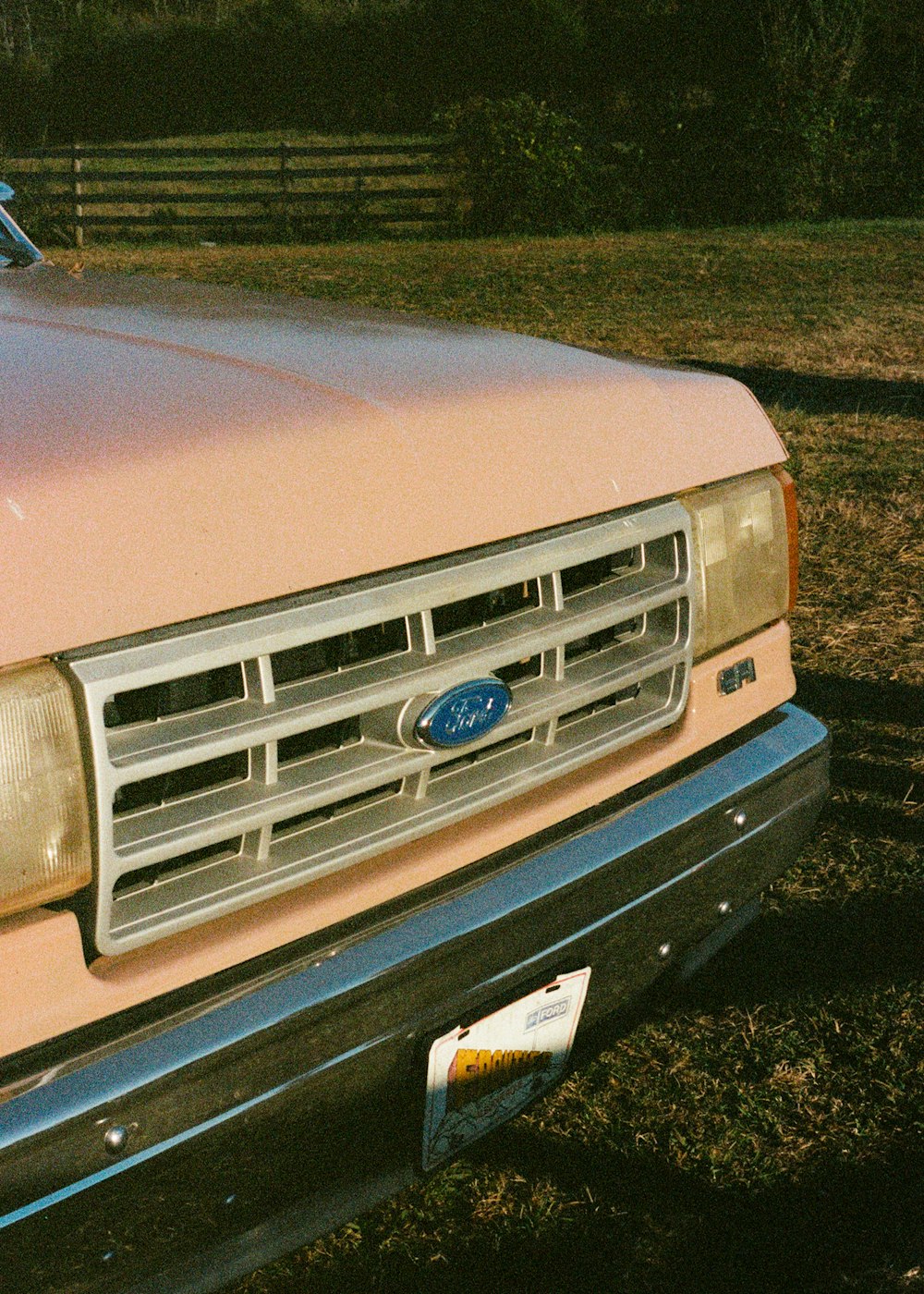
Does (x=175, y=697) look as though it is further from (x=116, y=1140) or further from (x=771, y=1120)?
(x=771, y=1120)

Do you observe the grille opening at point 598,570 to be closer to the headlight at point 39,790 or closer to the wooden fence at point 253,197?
the headlight at point 39,790

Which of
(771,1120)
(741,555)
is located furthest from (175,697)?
(771,1120)

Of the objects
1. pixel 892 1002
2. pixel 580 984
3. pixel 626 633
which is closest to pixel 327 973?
pixel 580 984

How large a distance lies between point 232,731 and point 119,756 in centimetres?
12

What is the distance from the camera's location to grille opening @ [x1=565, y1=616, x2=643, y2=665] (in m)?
1.76

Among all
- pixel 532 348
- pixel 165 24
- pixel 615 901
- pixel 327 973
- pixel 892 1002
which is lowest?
pixel 892 1002

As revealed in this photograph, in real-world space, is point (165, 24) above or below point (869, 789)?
above

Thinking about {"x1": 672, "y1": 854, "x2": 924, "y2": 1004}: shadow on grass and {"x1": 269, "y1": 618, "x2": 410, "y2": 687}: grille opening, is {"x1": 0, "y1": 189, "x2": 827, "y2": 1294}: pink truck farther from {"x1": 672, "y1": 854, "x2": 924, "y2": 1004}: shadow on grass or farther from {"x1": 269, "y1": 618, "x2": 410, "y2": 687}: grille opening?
{"x1": 672, "y1": 854, "x2": 924, "y2": 1004}: shadow on grass

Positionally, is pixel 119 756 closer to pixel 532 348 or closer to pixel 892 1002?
pixel 532 348

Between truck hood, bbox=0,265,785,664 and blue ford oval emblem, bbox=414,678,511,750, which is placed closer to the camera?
truck hood, bbox=0,265,785,664

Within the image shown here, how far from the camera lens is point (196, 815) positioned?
4.30 ft

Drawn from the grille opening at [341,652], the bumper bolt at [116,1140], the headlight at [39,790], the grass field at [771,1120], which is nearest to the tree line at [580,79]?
the grass field at [771,1120]

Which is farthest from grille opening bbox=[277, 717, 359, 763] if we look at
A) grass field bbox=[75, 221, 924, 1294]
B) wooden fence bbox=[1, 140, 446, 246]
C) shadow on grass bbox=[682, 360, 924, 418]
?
wooden fence bbox=[1, 140, 446, 246]

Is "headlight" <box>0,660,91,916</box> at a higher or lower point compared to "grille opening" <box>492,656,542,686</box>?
higher
